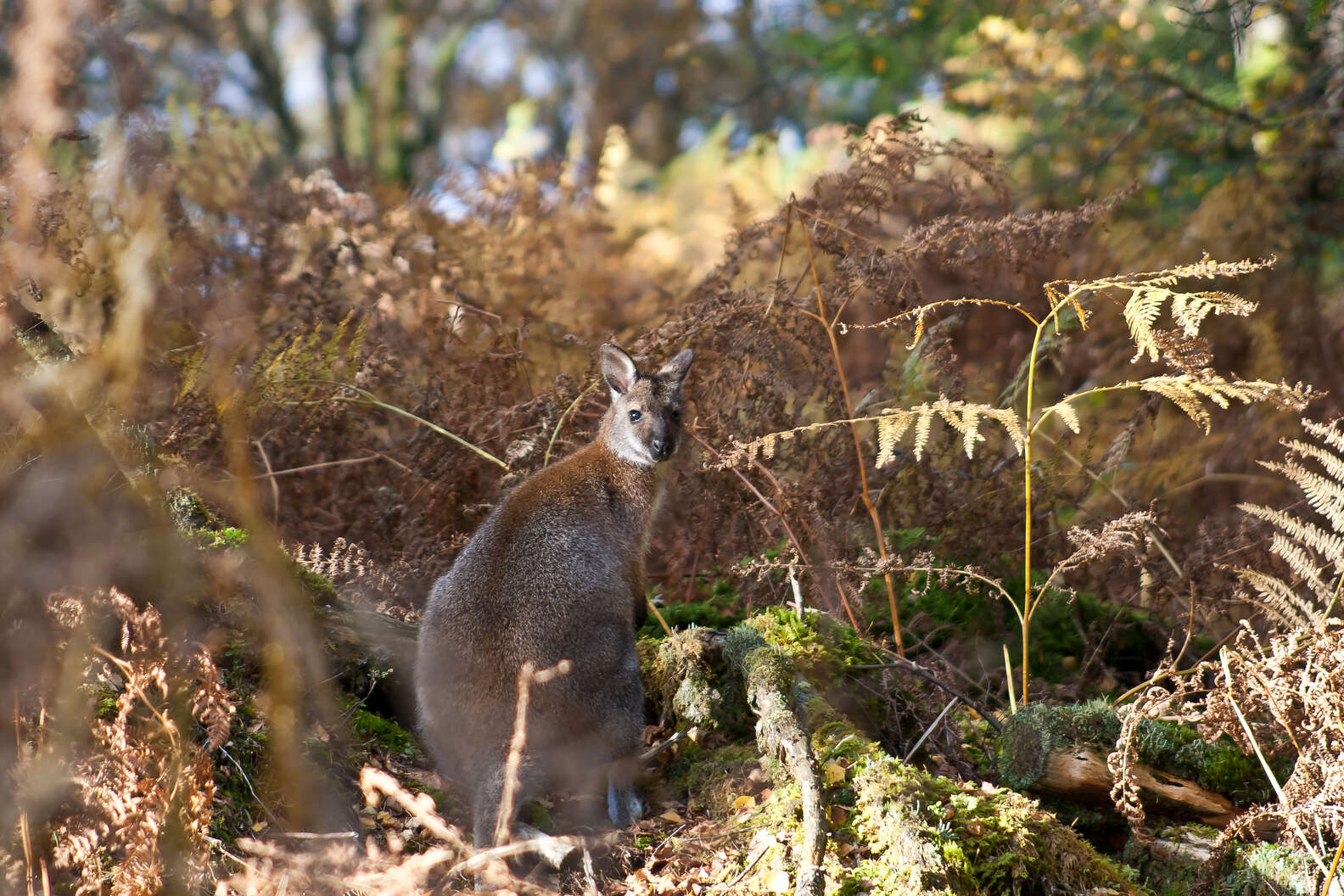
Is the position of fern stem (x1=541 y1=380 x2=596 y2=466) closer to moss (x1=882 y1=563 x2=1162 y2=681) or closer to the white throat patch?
the white throat patch

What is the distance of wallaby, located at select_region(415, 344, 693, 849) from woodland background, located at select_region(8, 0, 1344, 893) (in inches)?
13.4

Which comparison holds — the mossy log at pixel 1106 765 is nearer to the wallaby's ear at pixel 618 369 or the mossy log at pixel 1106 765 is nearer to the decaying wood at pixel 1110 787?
the decaying wood at pixel 1110 787

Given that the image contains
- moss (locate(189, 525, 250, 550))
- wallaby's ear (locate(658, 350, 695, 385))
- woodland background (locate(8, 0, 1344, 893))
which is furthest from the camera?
wallaby's ear (locate(658, 350, 695, 385))

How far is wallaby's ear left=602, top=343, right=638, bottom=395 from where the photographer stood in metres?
6.41

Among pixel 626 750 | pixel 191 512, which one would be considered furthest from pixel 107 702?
pixel 626 750

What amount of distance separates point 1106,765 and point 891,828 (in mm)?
1220

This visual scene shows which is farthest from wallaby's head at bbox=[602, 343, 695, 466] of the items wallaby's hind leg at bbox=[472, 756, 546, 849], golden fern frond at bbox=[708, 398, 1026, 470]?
wallaby's hind leg at bbox=[472, 756, 546, 849]

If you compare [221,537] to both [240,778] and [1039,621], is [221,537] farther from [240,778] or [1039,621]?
[1039,621]

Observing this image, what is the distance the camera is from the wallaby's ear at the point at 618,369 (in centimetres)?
641

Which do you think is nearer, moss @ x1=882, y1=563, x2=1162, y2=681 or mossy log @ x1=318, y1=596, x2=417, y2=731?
mossy log @ x1=318, y1=596, x2=417, y2=731

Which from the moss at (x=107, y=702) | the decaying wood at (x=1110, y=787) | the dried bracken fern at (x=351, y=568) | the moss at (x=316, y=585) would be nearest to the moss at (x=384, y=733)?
the moss at (x=316, y=585)

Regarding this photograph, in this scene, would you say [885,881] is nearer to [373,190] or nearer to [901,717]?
[901,717]

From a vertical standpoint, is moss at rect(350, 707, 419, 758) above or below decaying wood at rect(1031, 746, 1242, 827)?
below

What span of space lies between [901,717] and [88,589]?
353 centimetres
